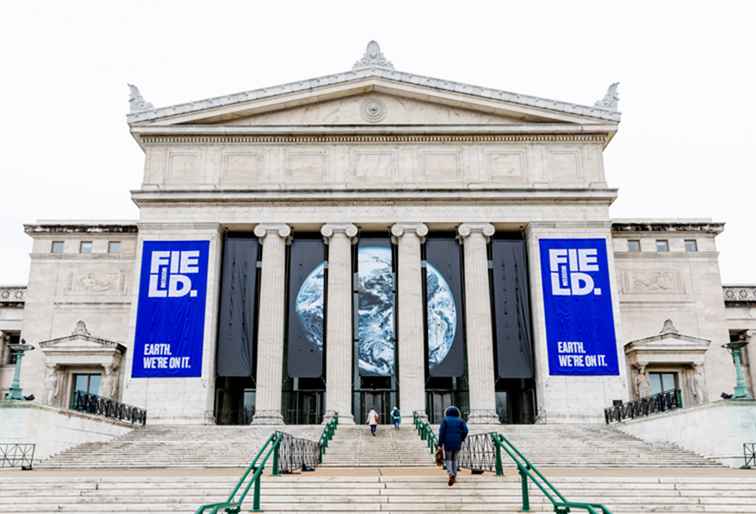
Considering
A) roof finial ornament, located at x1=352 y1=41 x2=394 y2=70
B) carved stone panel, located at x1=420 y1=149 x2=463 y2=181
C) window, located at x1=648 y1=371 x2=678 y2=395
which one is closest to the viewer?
window, located at x1=648 y1=371 x2=678 y2=395

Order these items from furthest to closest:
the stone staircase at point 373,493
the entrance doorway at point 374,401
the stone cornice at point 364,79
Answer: the stone cornice at point 364,79 < the entrance doorway at point 374,401 < the stone staircase at point 373,493

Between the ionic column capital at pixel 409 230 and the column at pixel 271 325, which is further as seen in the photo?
the ionic column capital at pixel 409 230

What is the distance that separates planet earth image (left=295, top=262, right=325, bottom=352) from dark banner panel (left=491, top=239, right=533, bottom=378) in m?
8.49

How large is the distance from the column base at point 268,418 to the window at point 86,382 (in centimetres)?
855

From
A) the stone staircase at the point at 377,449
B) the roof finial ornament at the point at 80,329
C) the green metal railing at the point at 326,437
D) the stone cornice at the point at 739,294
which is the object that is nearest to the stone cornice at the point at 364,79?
the roof finial ornament at the point at 80,329

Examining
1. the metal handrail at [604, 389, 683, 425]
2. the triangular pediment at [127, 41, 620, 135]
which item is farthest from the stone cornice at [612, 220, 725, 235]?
the metal handrail at [604, 389, 683, 425]

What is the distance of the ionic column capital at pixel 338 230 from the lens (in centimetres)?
3872

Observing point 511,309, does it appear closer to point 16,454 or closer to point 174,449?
point 174,449

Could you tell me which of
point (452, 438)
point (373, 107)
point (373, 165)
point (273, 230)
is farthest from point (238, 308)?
point (452, 438)

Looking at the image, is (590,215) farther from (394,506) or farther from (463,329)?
(394,506)

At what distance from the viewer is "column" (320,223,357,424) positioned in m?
36.5

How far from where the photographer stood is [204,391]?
119 ft

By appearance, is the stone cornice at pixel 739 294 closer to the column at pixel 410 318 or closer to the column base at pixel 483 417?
the column base at pixel 483 417

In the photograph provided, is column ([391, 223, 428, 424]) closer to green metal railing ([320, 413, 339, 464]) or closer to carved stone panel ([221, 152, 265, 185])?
carved stone panel ([221, 152, 265, 185])
